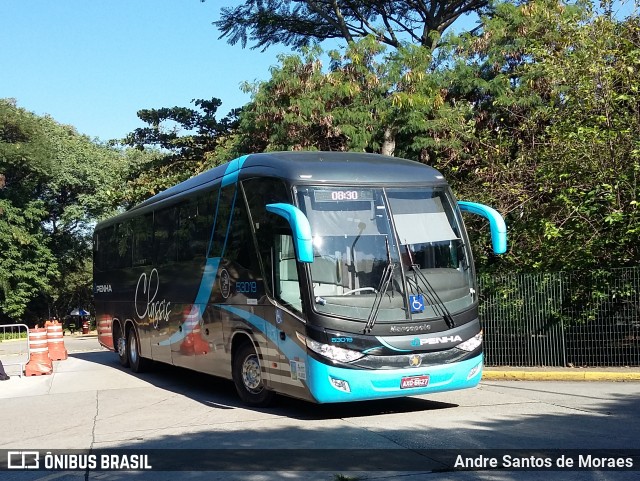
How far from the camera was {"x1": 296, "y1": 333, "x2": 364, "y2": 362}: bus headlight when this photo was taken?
9195 millimetres

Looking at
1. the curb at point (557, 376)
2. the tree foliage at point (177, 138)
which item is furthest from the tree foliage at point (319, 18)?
the curb at point (557, 376)

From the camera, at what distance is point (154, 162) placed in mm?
29500

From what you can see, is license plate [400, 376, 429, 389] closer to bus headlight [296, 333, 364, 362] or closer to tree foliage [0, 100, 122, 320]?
bus headlight [296, 333, 364, 362]

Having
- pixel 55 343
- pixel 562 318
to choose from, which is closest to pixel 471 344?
pixel 562 318

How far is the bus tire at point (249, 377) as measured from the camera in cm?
1073

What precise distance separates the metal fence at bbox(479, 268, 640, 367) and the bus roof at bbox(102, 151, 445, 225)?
17.7 ft

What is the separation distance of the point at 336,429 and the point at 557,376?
6373mm

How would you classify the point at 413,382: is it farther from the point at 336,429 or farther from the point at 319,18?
the point at 319,18

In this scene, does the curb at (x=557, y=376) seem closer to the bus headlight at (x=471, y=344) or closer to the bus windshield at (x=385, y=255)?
the bus headlight at (x=471, y=344)

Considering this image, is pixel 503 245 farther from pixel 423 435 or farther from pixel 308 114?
pixel 308 114

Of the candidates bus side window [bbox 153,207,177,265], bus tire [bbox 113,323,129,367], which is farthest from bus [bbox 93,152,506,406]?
bus tire [bbox 113,323,129,367]

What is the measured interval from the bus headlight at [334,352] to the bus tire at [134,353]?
818 centimetres

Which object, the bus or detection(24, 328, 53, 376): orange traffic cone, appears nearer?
the bus

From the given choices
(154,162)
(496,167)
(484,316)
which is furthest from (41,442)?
(154,162)
